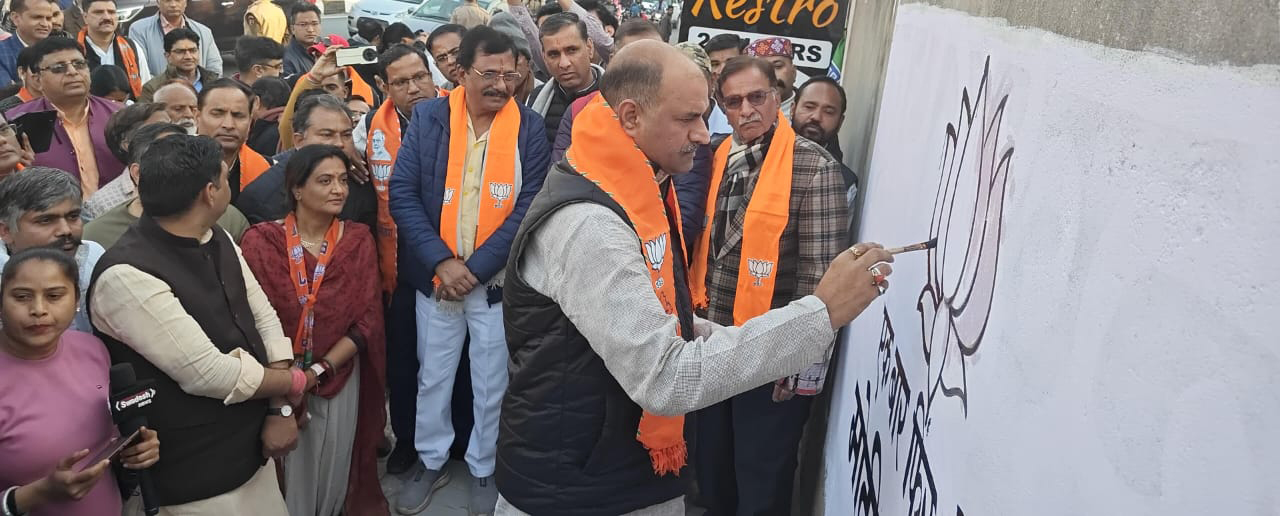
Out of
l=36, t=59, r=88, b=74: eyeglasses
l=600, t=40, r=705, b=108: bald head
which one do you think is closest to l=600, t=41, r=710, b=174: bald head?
l=600, t=40, r=705, b=108: bald head

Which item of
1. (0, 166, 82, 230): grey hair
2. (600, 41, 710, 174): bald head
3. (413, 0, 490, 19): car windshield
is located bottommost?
(0, 166, 82, 230): grey hair

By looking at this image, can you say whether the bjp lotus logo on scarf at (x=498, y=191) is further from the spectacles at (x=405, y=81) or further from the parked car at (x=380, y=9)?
the parked car at (x=380, y=9)

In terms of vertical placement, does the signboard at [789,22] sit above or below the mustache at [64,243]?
above

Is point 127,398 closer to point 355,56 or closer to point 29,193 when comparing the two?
point 29,193

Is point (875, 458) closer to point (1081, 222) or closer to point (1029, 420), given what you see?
point (1029, 420)

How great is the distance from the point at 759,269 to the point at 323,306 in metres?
1.68

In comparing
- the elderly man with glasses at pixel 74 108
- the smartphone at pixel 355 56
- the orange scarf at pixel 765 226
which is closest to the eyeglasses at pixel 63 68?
the elderly man with glasses at pixel 74 108

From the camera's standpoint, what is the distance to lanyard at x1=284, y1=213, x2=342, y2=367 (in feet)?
12.0

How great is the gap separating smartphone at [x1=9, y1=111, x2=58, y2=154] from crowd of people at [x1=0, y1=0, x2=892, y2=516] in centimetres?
4

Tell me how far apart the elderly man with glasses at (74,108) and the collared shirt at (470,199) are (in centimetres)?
174

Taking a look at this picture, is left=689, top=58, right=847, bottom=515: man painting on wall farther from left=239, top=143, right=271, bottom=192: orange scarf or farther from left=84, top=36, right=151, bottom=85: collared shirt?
left=84, top=36, right=151, bottom=85: collared shirt

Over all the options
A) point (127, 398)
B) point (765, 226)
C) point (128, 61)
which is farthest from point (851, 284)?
point (128, 61)

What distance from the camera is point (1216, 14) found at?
101 cm

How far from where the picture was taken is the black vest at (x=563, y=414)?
6.99ft
